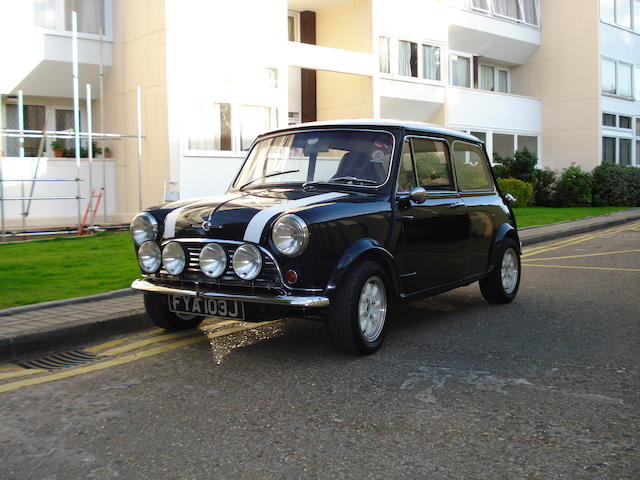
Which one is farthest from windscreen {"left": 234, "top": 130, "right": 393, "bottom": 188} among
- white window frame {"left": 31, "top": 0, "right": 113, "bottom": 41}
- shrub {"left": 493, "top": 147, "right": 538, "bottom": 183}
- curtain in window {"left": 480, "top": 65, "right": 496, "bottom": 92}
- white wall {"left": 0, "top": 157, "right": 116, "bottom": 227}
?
curtain in window {"left": 480, "top": 65, "right": 496, "bottom": 92}

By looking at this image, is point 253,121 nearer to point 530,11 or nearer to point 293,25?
point 293,25

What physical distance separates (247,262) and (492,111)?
2440 cm

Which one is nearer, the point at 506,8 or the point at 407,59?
the point at 407,59

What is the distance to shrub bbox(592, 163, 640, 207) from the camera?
27.4m

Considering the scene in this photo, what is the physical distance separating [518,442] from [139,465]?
183 cm

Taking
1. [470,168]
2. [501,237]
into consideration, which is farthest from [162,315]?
[501,237]

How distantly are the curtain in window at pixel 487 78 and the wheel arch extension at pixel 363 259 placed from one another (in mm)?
25737

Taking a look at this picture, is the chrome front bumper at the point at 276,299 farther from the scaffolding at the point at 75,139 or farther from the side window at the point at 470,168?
the scaffolding at the point at 75,139

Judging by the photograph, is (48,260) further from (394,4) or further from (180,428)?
(394,4)

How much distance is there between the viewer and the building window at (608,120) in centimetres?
3024

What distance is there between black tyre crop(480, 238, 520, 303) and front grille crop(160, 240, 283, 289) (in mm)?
3033

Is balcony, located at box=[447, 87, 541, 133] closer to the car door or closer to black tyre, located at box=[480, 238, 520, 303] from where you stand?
black tyre, located at box=[480, 238, 520, 303]

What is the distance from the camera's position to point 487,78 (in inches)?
1183

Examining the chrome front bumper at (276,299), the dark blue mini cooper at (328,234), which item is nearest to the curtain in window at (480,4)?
the dark blue mini cooper at (328,234)
